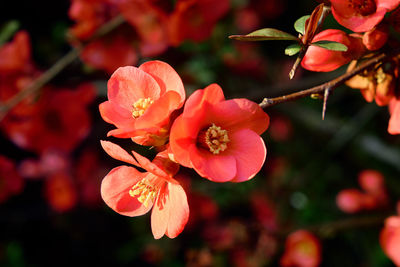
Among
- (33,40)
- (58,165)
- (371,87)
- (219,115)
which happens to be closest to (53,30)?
(33,40)

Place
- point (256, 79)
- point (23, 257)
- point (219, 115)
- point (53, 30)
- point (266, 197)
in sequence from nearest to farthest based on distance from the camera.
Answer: point (219, 115) < point (53, 30) < point (23, 257) < point (266, 197) < point (256, 79)

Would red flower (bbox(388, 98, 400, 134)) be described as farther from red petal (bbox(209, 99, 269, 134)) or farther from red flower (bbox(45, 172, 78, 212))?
red flower (bbox(45, 172, 78, 212))

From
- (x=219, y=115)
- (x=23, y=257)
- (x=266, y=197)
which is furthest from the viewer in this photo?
(x=266, y=197)

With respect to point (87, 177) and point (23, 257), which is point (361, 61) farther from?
point (23, 257)

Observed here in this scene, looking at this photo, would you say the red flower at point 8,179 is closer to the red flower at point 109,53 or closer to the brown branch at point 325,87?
the red flower at point 109,53

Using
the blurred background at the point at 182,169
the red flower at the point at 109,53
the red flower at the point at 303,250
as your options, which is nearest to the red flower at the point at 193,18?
the blurred background at the point at 182,169

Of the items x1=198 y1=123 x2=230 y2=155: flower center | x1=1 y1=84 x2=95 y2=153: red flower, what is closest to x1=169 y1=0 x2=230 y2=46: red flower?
x1=1 y1=84 x2=95 y2=153: red flower

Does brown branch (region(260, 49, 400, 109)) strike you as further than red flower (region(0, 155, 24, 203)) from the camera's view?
No
